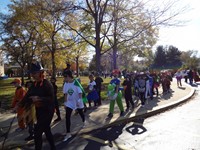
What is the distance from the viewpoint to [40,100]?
16.1ft

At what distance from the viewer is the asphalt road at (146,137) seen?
5.89 metres

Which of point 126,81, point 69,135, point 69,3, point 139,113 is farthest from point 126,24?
point 69,135

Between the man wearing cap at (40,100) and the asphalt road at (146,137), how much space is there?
1203mm

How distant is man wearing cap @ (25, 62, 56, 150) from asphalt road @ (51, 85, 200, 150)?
120 centimetres

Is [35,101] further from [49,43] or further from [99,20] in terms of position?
[49,43]

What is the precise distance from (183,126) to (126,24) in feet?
35.3

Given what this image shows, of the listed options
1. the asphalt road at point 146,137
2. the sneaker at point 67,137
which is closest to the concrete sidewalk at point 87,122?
the sneaker at point 67,137

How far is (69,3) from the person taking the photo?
16.2 metres

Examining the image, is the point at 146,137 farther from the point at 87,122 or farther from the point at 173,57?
the point at 173,57

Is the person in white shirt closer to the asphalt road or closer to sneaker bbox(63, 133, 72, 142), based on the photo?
sneaker bbox(63, 133, 72, 142)

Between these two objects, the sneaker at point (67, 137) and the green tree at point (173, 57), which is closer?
the sneaker at point (67, 137)

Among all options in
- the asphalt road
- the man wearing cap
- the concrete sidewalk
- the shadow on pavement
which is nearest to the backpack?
the concrete sidewalk

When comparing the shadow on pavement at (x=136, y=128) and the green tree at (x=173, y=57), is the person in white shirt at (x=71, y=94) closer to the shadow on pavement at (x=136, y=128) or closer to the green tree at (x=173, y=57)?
the shadow on pavement at (x=136, y=128)

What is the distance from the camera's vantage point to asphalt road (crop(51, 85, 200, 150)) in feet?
19.3
